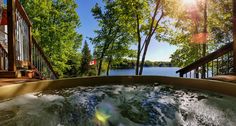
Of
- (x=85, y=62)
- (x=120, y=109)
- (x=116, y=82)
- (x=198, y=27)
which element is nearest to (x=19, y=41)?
(x=116, y=82)

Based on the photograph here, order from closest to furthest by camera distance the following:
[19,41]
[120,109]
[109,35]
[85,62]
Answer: [120,109] < [19,41] < [109,35] < [85,62]

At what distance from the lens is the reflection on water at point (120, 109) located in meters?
1.90

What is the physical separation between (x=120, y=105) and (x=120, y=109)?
21 centimetres

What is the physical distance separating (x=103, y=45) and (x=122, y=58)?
246cm

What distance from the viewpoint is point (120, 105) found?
8.60 ft

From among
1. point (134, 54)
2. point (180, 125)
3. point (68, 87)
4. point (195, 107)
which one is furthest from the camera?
point (134, 54)

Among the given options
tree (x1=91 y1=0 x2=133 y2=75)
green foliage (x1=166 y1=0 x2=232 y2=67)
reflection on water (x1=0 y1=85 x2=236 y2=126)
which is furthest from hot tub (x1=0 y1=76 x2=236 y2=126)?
tree (x1=91 y1=0 x2=133 y2=75)

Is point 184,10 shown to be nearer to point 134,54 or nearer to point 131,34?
point 131,34

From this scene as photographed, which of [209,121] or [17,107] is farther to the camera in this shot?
[17,107]

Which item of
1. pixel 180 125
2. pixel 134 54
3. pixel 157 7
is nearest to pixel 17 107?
pixel 180 125

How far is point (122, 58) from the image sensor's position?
20031mm

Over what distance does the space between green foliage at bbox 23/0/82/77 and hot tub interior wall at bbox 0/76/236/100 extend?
35.9 feet

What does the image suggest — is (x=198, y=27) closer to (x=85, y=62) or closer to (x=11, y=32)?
(x=11, y=32)

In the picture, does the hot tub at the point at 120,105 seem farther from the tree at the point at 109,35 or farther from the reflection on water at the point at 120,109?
the tree at the point at 109,35
